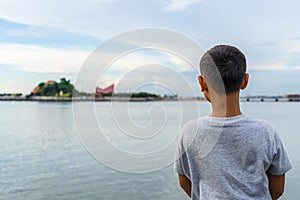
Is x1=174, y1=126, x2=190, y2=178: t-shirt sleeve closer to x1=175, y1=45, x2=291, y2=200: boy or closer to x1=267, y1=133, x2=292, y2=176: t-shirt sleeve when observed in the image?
x1=175, y1=45, x2=291, y2=200: boy

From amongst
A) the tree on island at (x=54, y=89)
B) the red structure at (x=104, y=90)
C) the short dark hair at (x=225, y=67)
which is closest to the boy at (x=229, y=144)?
the short dark hair at (x=225, y=67)

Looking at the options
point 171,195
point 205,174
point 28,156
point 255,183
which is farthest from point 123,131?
point 28,156

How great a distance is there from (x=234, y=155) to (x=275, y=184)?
0.75 feet

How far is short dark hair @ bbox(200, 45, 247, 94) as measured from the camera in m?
1.22

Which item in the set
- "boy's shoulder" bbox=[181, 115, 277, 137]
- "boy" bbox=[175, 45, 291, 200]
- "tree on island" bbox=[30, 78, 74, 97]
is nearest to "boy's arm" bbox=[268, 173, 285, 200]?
"boy" bbox=[175, 45, 291, 200]

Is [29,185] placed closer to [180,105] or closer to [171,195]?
[171,195]

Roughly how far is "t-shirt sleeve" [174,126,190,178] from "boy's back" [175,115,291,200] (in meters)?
0.02

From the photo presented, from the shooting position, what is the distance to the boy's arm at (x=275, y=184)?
1.30 metres

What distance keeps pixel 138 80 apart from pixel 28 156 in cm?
1351

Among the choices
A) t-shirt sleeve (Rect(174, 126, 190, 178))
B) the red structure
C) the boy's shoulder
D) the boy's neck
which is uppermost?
the red structure

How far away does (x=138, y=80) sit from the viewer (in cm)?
176

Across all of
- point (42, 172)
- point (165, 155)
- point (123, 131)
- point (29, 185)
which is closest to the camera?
point (165, 155)

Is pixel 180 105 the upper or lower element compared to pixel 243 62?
lower

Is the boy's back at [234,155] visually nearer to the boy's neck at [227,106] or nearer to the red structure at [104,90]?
the boy's neck at [227,106]
